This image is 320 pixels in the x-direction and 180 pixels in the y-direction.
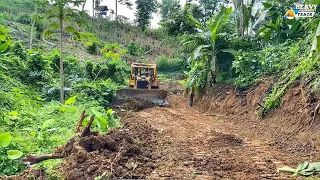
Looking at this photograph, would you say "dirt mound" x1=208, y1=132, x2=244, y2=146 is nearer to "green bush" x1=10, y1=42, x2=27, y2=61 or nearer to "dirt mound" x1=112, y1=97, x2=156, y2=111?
"dirt mound" x1=112, y1=97, x2=156, y2=111

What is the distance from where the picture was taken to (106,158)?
4.66m

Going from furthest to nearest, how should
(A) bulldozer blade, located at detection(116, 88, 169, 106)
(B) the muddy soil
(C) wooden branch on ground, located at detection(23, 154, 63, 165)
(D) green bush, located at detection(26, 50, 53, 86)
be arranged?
(A) bulldozer blade, located at detection(116, 88, 169, 106)
(D) green bush, located at detection(26, 50, 53, 86)
(C) wooden branch on ground, located at detection(23, 154, 63, 165)
(B) the muddy soil

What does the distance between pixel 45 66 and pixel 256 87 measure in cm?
897

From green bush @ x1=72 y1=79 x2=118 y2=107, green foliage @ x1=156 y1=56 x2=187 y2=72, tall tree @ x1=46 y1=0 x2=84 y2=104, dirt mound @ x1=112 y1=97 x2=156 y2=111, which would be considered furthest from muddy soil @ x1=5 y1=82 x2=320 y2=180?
green foliage @ x1=156 y1=56 x2=187 y2=72

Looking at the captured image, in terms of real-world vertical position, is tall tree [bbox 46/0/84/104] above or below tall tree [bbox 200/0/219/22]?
below

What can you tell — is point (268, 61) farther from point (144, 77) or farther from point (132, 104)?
point (144, 77)

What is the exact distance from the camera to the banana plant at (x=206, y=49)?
39.7 ft

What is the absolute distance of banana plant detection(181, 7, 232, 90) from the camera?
39.7ft

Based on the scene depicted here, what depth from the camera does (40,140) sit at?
585 centimetres

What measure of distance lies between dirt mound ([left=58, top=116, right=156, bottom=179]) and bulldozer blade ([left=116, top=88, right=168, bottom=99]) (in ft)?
27.6

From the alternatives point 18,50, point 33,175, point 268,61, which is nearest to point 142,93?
point 18,50

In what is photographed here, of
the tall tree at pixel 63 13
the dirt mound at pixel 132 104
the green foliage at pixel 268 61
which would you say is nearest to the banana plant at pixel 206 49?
the green foliage at pixel 268 61

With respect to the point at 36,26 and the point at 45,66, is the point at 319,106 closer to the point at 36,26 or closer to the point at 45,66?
the point at 45,66

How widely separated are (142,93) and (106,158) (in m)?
9.65
